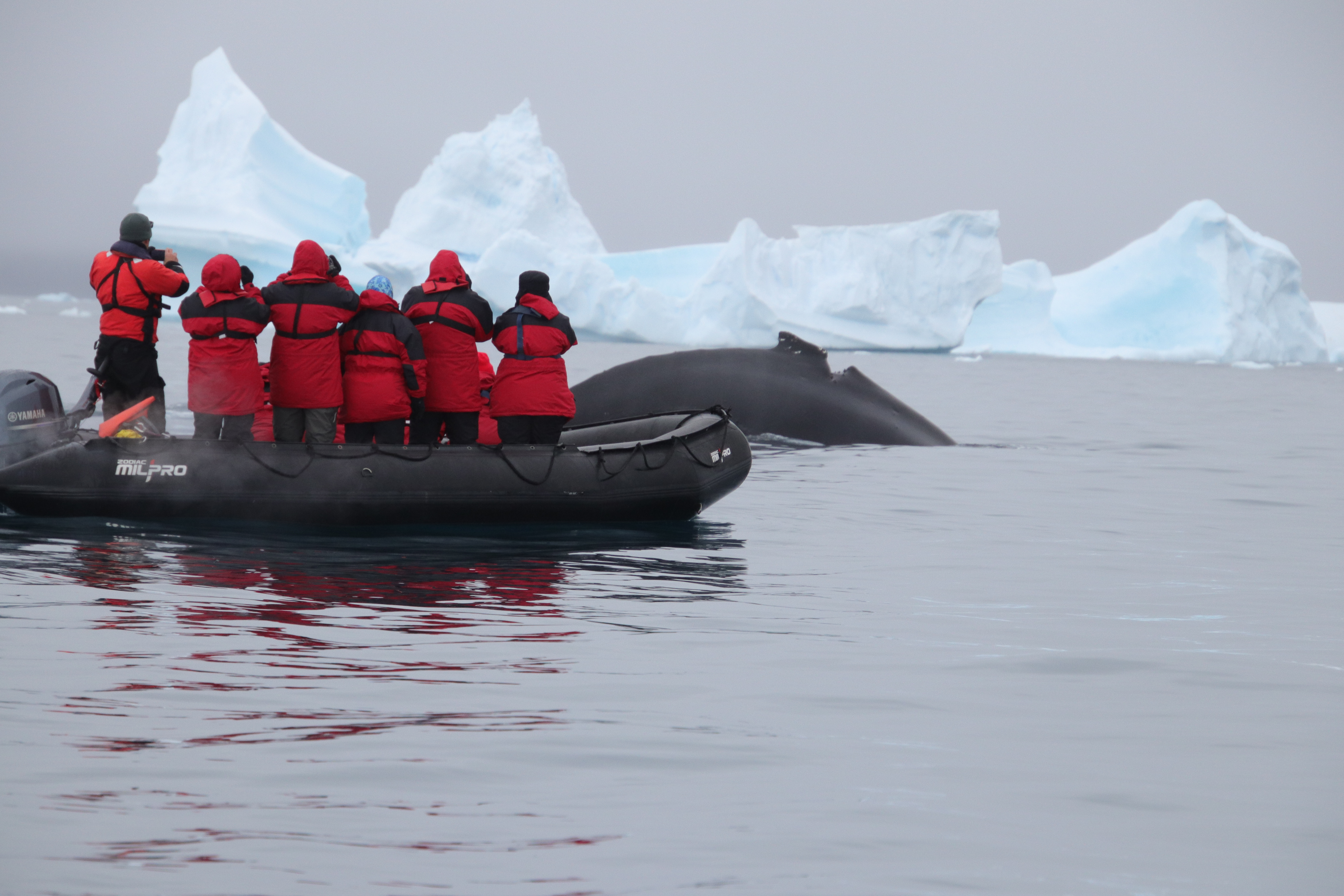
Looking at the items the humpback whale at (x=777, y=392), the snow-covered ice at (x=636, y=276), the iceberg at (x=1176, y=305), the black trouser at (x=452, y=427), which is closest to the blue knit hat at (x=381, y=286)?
the black trouser at (x=452, y=427)

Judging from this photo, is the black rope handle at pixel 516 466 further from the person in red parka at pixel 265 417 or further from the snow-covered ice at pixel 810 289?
the snow-covered ice at pixel 810 289

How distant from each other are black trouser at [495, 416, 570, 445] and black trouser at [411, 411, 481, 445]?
188mm

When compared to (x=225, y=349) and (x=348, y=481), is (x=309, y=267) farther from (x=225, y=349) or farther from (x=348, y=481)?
(x=348, y=481)

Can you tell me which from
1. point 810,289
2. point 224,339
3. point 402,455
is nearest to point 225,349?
point 224,339

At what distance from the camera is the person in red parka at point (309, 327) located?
26.7 ft

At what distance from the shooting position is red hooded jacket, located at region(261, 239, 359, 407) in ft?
26.7

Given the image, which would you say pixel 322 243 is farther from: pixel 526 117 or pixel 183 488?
pixel 183 488

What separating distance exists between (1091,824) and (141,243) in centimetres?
750

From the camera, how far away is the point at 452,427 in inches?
360

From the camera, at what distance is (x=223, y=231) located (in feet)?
155

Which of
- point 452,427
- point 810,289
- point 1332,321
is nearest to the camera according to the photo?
point 452,427

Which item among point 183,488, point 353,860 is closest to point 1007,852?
point 353,860

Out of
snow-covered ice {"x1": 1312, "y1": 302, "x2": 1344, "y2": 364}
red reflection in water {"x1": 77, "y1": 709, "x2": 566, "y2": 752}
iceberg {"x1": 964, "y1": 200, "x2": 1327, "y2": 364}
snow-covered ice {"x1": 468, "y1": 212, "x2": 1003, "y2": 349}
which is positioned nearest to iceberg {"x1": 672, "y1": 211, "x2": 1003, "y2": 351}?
snow-covered ice {"x1": 468, "y1": 212, "x2": 1003, "y2": 349}

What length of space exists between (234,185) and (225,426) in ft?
143
